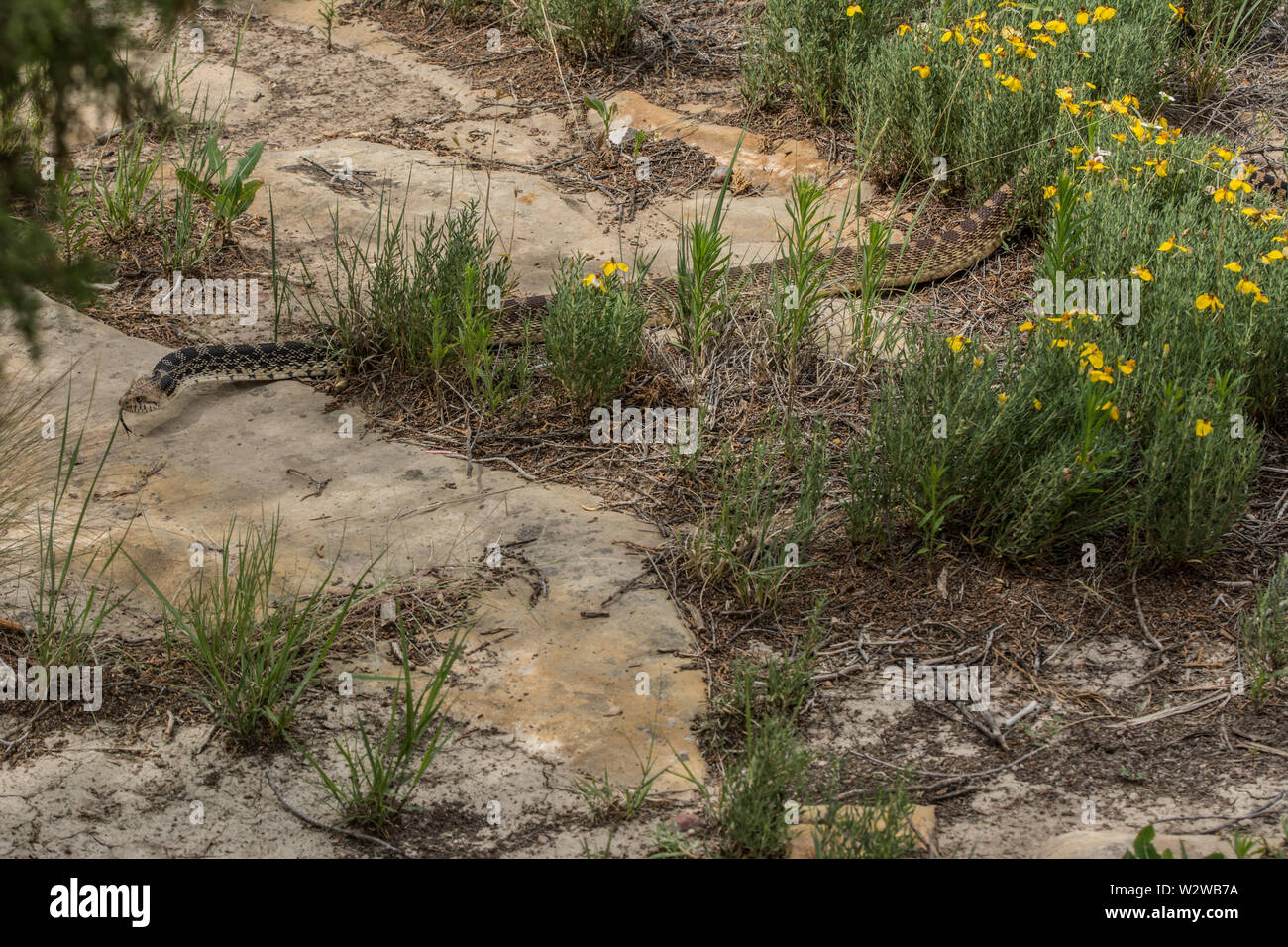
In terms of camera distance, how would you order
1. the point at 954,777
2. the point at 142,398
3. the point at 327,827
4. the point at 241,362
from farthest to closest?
the point at 241,362
the point at 142,398
the point at 954,777
the point at 327,827

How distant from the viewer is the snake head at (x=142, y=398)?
498cm

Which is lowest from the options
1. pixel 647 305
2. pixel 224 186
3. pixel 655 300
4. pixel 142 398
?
pixel 142 398

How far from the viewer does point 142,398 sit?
498cm

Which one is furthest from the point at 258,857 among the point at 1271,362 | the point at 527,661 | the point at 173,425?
the point at 1271,362

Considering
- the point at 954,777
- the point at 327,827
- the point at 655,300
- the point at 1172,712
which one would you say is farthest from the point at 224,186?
the point at 1172,712

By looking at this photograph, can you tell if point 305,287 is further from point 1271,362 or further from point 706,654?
point 1271,362

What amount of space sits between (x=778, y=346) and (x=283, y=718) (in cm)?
303

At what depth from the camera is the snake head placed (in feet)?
16.3

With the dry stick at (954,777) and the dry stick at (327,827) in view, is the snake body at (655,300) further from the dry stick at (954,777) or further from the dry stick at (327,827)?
the dry stick at (327,827)

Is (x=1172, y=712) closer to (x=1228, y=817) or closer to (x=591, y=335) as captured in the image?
(x=1228, y=817)

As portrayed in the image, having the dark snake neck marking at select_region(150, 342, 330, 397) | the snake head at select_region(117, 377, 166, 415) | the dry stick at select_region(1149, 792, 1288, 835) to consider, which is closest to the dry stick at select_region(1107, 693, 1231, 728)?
the dry stick at select_region(1149, 792, 1288, 835)

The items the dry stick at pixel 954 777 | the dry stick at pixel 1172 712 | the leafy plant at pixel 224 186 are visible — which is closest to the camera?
the dry stick at pixel 954 777

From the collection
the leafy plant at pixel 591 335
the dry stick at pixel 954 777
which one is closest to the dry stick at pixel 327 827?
the dry stick at pixel 954 777

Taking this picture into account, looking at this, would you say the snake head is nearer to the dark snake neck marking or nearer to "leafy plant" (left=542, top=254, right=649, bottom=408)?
the dark snake neck marking
